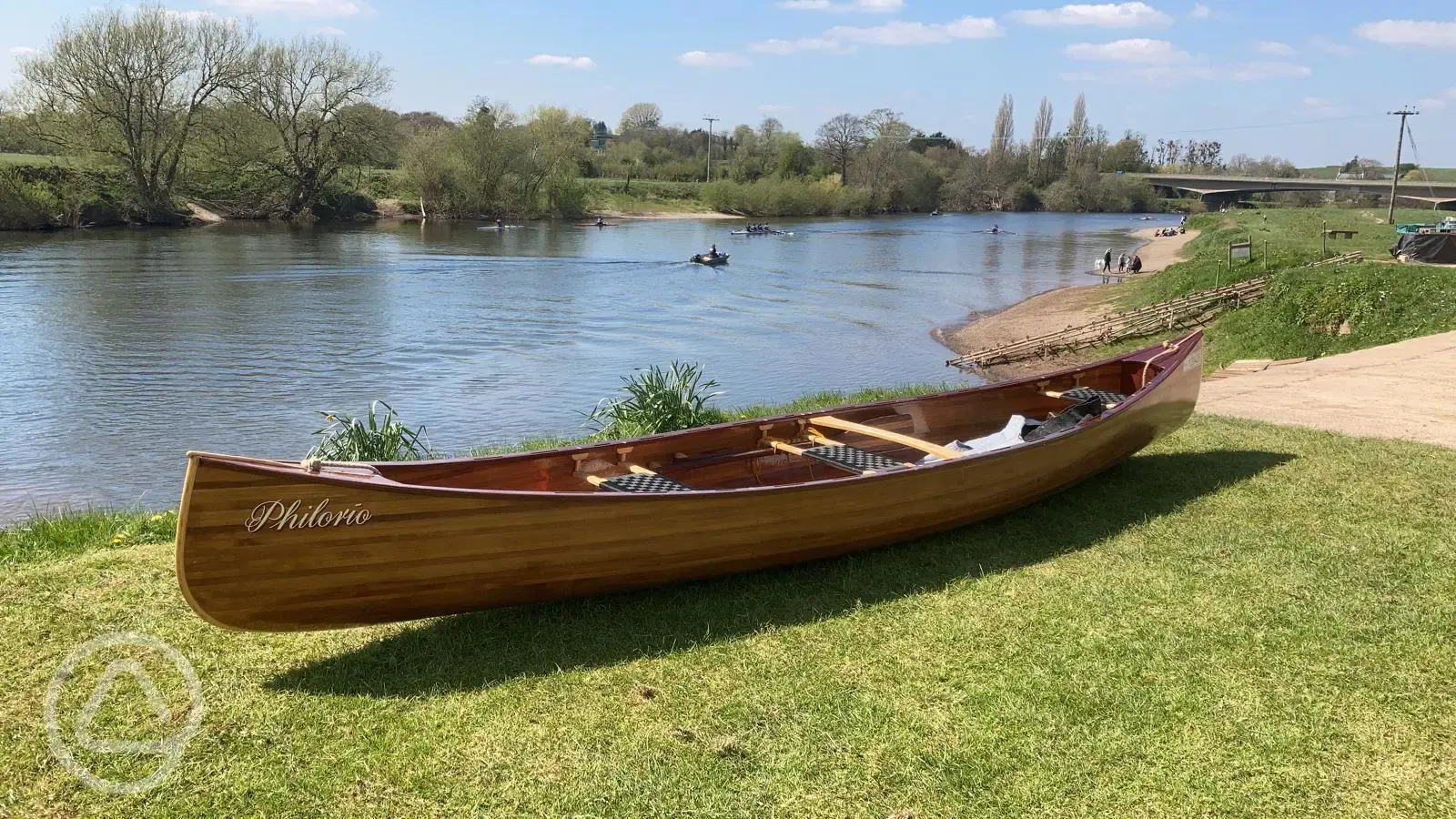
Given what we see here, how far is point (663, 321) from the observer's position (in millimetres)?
26484

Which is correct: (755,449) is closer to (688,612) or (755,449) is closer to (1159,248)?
(688,612)

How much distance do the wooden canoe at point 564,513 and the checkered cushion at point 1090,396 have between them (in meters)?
0.52

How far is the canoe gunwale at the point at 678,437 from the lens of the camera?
4.68m

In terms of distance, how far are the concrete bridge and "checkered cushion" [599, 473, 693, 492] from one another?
76893mm

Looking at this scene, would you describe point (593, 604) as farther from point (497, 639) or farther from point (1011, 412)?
point (1011, 412)

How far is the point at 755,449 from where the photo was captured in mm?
7668

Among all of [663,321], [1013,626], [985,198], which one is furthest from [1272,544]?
[985,198]

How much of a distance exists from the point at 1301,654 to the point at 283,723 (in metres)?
5.14

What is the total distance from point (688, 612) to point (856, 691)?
1.29 metres

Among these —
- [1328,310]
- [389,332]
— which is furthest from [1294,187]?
Result: [389,332]

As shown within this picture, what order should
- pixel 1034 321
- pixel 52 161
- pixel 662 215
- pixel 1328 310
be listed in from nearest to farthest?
pixel 1328 310 < pixel 1034 321 < pixel 52 161 < pixel 662 215

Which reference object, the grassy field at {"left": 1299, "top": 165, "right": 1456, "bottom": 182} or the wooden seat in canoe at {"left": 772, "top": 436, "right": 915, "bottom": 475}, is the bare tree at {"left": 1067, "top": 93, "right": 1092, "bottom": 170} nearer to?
the grassy field at {"left": 1299, "top": 165, "right": 1456, "bottom": 182}

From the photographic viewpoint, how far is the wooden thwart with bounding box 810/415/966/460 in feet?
23.7

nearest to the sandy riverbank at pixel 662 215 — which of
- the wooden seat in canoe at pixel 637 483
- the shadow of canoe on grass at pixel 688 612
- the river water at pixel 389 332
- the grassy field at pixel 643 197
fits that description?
the grassy field at pixel 643 197
